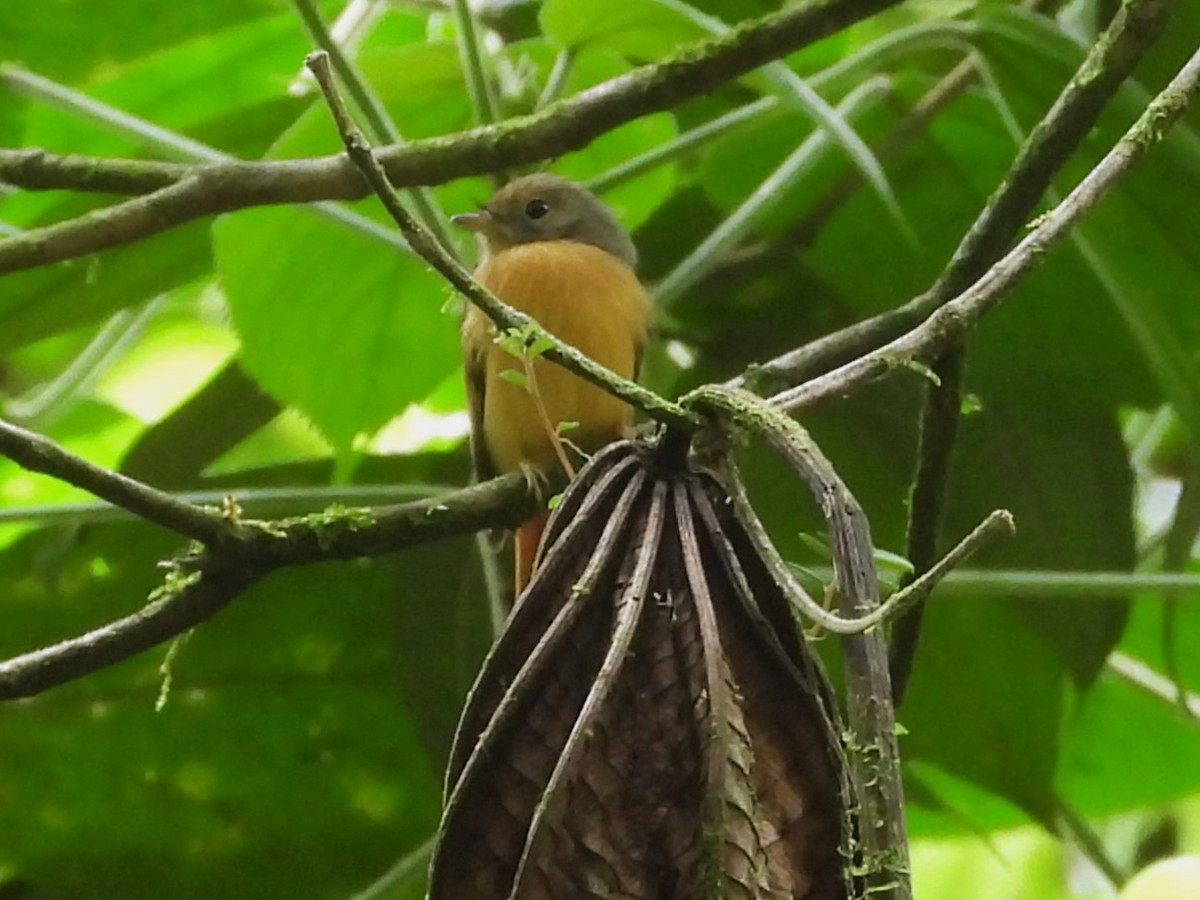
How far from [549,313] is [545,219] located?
0.53 ft

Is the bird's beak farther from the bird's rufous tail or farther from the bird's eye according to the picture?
the bird's rufous tail

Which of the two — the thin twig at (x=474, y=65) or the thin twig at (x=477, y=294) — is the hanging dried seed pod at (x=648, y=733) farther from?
the thin twig at (x=474, y=65)

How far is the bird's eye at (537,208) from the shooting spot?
1888 mm

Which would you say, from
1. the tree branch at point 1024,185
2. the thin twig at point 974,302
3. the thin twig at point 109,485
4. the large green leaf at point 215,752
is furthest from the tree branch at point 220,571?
the large green leaf at point 215,752

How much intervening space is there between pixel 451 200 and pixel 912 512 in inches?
42.4

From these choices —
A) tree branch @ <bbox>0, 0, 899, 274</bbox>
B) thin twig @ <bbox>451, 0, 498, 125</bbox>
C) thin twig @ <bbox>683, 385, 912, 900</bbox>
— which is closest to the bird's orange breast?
thin twig @ <bbox>451, 0, 498, 125</bbox>

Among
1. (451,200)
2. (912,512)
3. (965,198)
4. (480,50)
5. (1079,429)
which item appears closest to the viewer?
(912,512)

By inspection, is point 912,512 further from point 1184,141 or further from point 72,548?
point 72,548

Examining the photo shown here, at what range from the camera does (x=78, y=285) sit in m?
1.57

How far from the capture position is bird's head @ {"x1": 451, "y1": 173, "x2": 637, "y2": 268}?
5.95 ft

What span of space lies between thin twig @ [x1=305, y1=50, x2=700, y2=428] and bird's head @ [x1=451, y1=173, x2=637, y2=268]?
3.78 feet

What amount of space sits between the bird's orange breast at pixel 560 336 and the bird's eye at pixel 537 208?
0.03m

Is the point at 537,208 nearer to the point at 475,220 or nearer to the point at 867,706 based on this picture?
the point at 475,220

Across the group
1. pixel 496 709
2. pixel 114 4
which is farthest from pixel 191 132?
pixel 496 709
